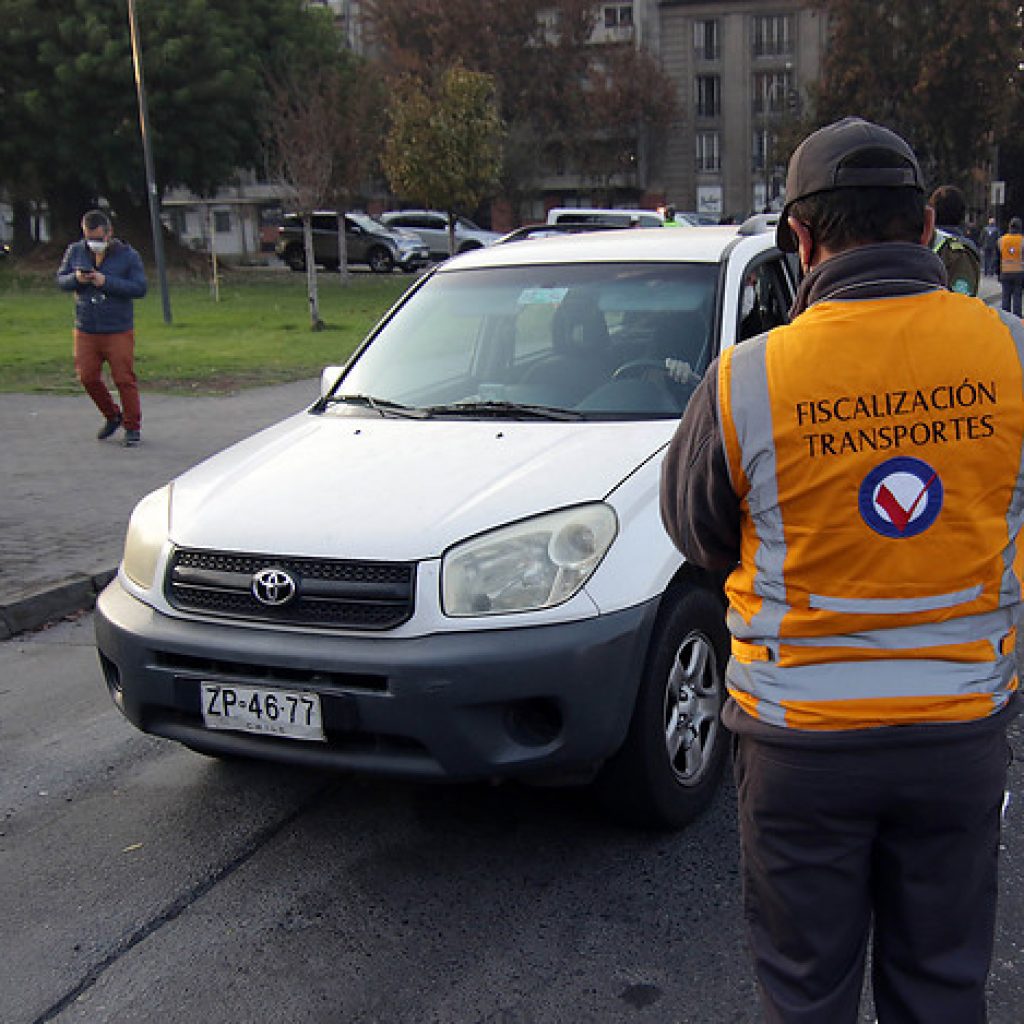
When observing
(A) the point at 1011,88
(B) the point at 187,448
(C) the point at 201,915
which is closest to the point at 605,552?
(C) the point at 201,915

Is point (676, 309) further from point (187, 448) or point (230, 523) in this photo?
point (187, 448)

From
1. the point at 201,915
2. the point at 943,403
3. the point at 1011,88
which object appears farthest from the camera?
the point at 1011,88

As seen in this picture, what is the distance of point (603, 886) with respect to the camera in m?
3.46

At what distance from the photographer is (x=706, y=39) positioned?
6419cm

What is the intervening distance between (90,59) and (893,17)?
80.3 ft

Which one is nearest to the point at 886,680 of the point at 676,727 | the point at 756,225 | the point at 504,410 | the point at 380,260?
the point at 676,727

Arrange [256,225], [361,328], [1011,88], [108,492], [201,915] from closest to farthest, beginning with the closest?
[201,915] → [108,492] → [361,328] → [1011,88] → [256,225]

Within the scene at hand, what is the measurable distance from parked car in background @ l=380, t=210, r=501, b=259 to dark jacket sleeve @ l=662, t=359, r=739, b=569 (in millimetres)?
36569

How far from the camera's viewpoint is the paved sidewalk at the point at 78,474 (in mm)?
6547

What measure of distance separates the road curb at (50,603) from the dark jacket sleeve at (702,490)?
484 cm

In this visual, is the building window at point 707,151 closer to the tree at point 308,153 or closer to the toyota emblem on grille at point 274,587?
the tree at point 308,153

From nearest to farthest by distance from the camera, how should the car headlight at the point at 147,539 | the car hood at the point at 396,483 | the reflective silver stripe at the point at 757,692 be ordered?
the reflective silver stripe at the point at 757,692 → the car hood at the point at 396,483 → the car headlight at the point at 147,539

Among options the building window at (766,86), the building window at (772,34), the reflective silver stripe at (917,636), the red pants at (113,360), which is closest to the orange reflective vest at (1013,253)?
the red pants at (113,360)

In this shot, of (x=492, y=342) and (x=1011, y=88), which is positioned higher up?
(x=1011, y=88)
